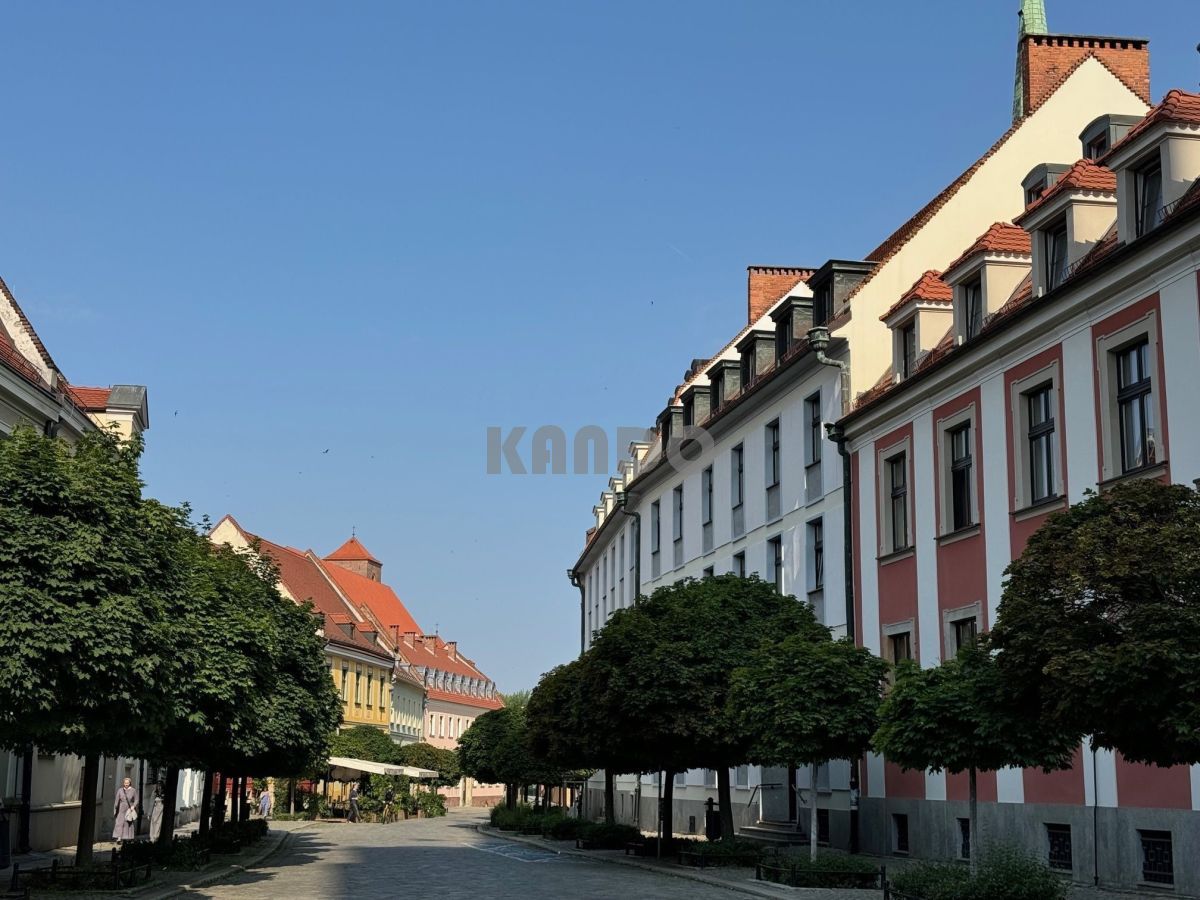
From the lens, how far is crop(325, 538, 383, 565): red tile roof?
12138 cm

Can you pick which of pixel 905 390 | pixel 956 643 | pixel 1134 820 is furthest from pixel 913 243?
pixel 1134 820

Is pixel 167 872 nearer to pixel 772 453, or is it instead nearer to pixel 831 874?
pixel 831 874

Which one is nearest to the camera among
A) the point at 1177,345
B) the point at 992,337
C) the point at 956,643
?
the point at 1177,345

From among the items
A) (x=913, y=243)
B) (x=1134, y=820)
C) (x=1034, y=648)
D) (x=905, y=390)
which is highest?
(x=913, y=243)

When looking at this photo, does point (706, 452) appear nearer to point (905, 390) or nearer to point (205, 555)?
point (905, 390)

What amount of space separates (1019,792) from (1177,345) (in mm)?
8098

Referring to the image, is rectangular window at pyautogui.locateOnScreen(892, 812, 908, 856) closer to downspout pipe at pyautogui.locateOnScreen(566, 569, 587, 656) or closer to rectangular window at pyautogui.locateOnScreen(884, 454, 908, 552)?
rectangular window at pyautogui.locateOnScreen(884, 454, 908, 552)

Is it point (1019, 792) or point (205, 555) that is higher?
point (205, 555)

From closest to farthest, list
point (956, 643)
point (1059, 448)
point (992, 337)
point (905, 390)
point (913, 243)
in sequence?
1. point (1059, 448)
2. point (992, 337)
3. point (956, 643)
4. point (905, 390)
5. point (913, 243)

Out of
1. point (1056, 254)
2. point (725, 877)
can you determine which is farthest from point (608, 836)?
point (1056, 254)

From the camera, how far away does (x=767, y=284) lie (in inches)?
1924

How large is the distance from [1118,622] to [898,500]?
16.3 m

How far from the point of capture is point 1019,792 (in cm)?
2292

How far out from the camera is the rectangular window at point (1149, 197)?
2009cm
